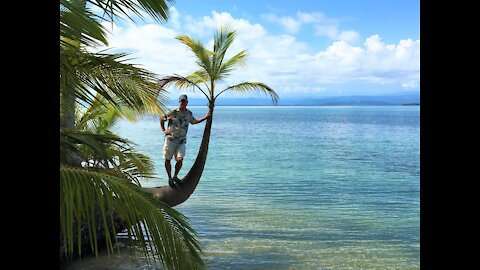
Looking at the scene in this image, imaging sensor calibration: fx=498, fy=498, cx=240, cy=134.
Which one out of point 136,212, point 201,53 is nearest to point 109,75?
point 136,212

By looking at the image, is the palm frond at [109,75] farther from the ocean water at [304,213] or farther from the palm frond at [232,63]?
the palm frond at [232,63]

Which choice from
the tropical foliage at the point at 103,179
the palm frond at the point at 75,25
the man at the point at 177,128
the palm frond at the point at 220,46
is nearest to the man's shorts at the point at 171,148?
the man at the point at 177,128

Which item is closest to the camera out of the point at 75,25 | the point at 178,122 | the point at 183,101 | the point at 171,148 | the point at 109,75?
the point at 75,25

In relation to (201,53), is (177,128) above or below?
below

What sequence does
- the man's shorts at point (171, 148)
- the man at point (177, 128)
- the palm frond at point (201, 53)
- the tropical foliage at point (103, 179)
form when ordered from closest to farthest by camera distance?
the tropical foliage at point (103, 179) → the man at point (177, 128) → the man's shorts at point (171, 148) → the palm frond at point (201, 53)

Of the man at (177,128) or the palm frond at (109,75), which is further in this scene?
the man at (177,128)

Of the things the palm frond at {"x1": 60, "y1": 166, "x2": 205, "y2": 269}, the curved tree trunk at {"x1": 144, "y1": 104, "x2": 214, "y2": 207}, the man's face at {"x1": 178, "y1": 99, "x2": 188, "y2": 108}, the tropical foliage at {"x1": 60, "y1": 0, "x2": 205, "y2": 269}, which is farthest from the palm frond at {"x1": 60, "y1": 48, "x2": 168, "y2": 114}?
the curved tree trunk at {"x1": 144, "y1": 104, "x2": 214, "y2": 207}

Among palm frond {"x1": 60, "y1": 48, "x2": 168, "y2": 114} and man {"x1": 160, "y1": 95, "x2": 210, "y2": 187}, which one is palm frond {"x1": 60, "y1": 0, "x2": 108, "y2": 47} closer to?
palm frond {"x1": 60, "y1": 48, "x2": 168, "y2": 114}

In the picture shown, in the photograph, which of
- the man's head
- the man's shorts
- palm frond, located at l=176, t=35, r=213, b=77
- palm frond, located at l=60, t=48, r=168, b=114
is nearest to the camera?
palm frond, located at l=60, t=48, r=168, b=114

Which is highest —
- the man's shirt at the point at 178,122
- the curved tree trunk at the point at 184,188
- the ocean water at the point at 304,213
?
the man's shirt at the point at 178,122

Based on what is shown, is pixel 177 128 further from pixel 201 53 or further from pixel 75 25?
pixel 75 25
